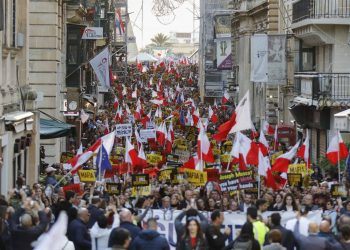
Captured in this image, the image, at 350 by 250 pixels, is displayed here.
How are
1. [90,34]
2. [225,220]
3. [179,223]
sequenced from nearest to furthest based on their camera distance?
[179,223] < [225,220] < [90,34]

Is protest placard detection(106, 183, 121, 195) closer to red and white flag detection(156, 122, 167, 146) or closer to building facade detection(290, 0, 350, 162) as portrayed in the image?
red and white flag detection(156, 122, 167, 146)

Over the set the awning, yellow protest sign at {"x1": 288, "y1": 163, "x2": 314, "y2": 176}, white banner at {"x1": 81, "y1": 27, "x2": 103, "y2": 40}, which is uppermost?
white banner at {"x1": 81, "y1": 27, "x2": 103, "y2": 40}

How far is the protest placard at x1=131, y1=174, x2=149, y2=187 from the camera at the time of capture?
25.5 metres

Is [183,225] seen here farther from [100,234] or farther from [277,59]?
[277,59]

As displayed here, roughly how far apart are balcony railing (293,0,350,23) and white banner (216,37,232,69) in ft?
82.2

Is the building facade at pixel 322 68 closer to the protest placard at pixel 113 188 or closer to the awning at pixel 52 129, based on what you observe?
the awning at pixel 52 129

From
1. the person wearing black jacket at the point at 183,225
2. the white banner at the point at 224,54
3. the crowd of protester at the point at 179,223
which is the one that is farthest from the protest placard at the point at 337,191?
the white banner at the point at 224,54

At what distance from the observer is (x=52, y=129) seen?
118ft

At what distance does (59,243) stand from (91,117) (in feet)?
154

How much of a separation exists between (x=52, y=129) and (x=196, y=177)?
35.6 ft

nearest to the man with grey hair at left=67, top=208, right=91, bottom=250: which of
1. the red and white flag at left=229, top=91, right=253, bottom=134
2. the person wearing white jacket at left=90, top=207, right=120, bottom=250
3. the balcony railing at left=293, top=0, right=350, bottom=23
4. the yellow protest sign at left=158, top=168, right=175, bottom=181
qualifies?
the person wearing white jacket at left=90, top=207, right=120, bottom=250

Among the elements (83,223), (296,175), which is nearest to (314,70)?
(296,175)

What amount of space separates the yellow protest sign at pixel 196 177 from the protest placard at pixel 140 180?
0.98m

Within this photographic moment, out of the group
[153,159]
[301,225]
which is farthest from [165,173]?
[301,225]
